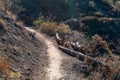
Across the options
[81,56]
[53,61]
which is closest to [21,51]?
[53,61]

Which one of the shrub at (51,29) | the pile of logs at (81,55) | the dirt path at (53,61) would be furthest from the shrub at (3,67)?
the shrub at (51,29)

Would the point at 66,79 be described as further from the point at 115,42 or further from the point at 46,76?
the point at 115,42

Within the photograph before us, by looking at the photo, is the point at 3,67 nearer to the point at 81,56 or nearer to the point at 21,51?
the point at 21,51

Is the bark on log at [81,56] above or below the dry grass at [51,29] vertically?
above

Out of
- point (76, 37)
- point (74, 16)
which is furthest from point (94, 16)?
point (76, 37)

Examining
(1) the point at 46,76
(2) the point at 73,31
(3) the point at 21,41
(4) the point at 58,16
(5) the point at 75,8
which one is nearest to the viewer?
(1) the point at 46,76

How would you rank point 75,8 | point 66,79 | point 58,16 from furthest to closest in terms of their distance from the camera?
1. point 75,8
2. point 58,16
3. point 66,79

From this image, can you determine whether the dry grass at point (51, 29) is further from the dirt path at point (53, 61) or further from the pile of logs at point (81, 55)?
the dirt path at point (53, 61)
